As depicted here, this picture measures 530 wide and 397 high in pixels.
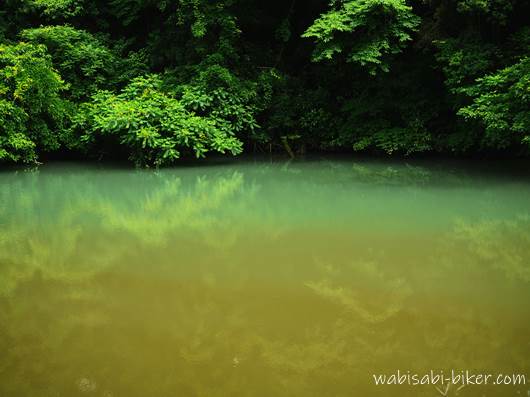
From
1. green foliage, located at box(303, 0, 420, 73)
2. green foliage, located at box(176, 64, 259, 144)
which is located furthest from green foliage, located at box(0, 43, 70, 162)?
green foliage, located at box(303, 0, 420, 73)

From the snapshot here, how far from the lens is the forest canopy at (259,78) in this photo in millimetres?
10578

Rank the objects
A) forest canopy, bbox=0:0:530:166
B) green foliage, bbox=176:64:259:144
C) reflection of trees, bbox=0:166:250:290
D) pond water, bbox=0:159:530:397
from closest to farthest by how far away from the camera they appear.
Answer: pond water, bbox=0:159:530:397 → reflection of trees, bbox=0:166:250:290 → forest canopy, bbox=0:0:530:166 → green foliage, bbox=176:64:259:144

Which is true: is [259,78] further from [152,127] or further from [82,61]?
[82,61]

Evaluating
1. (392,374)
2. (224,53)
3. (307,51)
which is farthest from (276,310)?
(307,51)

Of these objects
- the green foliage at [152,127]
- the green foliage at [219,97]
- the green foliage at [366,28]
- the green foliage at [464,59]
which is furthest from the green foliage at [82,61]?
the green foliage at [464,59]

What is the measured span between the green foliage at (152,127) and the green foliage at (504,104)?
5310mm

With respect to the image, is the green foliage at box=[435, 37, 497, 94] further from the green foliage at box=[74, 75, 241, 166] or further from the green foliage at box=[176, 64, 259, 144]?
the green foliage at box=[74, 75, 241, 166]

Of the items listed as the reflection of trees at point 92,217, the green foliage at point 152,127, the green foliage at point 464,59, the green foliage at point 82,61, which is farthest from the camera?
the green foliage at point 82,61

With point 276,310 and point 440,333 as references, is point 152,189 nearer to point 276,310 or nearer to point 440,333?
point 276,310

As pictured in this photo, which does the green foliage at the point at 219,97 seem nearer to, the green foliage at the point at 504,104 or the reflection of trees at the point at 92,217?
the reflection of trees at the point at 92,217

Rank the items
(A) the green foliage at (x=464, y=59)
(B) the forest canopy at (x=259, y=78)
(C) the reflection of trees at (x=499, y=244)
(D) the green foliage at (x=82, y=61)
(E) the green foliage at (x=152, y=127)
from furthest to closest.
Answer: (D) the green foliage at (x=82, y=61), (E) the green foliage at (x=152, y=127), (B) the forest canopy at (x=259, y=78), (A) the green foliage at (x=464, y=59), (C) the reflection of trees at (x=499, y=244)

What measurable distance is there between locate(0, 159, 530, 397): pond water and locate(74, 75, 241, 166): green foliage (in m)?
3.55

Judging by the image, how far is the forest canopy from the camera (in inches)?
416

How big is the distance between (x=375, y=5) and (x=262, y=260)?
8.13m
